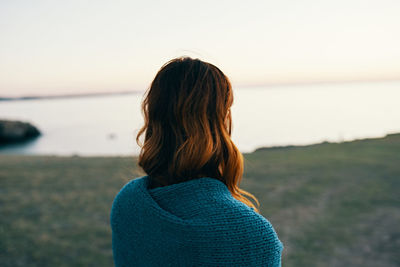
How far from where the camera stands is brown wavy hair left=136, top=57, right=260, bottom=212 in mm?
1316

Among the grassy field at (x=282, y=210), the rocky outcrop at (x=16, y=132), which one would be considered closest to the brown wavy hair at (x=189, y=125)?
the grassy field at (x=282, y=210)

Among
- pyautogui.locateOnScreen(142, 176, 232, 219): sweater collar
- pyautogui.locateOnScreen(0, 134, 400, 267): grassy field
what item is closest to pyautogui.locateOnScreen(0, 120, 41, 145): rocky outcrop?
pyautogui.locateOnScreen(0, 134, 400, 267): grassy field

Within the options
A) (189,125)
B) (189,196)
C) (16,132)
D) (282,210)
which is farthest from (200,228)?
(16,132)

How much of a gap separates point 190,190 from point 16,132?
44.9m

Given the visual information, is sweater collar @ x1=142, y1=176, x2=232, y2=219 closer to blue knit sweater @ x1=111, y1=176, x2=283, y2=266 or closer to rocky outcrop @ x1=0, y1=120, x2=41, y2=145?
blue knit sweater @ x1=111, y1=176, x2=283, y2=266

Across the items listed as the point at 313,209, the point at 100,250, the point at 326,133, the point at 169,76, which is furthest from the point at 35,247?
the point at 326,133

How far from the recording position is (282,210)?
230 inches

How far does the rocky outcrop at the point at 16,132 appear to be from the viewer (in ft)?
121

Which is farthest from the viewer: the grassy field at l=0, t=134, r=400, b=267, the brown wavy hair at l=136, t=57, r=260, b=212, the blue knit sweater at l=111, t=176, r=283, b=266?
the grassy field at l=0, t=134, r=400, b=267

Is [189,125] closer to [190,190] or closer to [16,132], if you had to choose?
[190,190]

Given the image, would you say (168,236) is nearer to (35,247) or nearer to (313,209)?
(35,247)

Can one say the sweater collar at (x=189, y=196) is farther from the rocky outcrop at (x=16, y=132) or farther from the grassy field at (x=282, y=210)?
the rocky outcrop at (x=16, y=132)

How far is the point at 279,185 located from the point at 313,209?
5.58 ft

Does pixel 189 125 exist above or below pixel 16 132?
above
